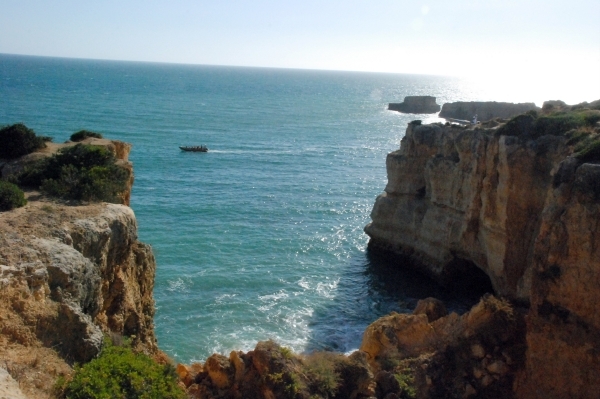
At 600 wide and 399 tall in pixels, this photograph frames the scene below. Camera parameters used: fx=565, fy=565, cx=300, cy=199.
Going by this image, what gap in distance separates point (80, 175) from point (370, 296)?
18822mm

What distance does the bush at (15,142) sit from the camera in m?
21.9

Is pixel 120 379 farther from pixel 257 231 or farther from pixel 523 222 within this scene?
pixel 257 231

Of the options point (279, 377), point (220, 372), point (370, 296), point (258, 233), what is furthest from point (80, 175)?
point (258, 233)

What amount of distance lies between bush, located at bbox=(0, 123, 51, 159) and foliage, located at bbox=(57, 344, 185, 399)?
1236 centimetres

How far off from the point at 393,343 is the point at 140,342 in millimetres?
9000

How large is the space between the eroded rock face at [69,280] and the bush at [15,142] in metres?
6.51

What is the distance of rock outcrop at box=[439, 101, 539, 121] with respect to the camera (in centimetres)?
9181

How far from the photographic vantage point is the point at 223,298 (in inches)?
1177

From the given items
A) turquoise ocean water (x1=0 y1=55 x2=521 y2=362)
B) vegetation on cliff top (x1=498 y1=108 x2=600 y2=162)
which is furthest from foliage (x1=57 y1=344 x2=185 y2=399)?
vegetation on cliff top (x1=498 y1=108 x2=600 y2=162)

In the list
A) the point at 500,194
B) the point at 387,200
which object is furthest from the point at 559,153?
the point at 387,200

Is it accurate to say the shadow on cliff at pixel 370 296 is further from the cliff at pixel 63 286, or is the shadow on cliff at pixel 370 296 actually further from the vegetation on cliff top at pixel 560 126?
the cliff at pixel 63 286

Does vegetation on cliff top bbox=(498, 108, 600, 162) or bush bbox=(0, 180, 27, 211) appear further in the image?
vegetation on cliff top bbox=(498, 108, 600, 162)

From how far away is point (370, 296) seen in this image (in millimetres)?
31828

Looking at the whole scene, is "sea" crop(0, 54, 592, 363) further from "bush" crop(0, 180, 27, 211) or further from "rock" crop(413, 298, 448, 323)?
"bush" crop(0, 180, 27, 211)
